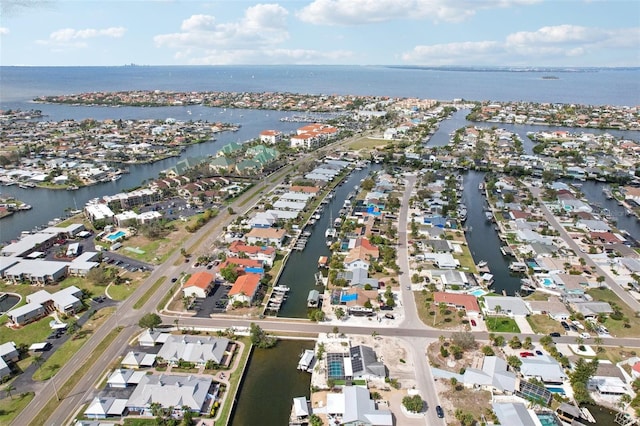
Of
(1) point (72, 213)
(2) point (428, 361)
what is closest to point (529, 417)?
(2) point (428, 361)

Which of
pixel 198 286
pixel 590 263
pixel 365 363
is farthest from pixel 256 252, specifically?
pixel 590 263

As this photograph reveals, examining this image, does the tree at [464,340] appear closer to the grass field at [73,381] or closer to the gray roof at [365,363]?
the gray roof at [365,363]

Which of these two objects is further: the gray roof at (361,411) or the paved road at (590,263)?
the paved road at (590,263)

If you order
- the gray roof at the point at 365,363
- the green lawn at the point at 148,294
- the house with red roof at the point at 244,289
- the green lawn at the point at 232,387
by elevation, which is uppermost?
the house with red roof at the point at 244,289

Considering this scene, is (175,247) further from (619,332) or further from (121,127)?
(121,127)

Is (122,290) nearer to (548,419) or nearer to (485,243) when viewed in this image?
(548,419)

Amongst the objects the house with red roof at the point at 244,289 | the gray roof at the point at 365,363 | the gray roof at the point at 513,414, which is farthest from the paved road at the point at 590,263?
the house with red roof at the point at 244,289
